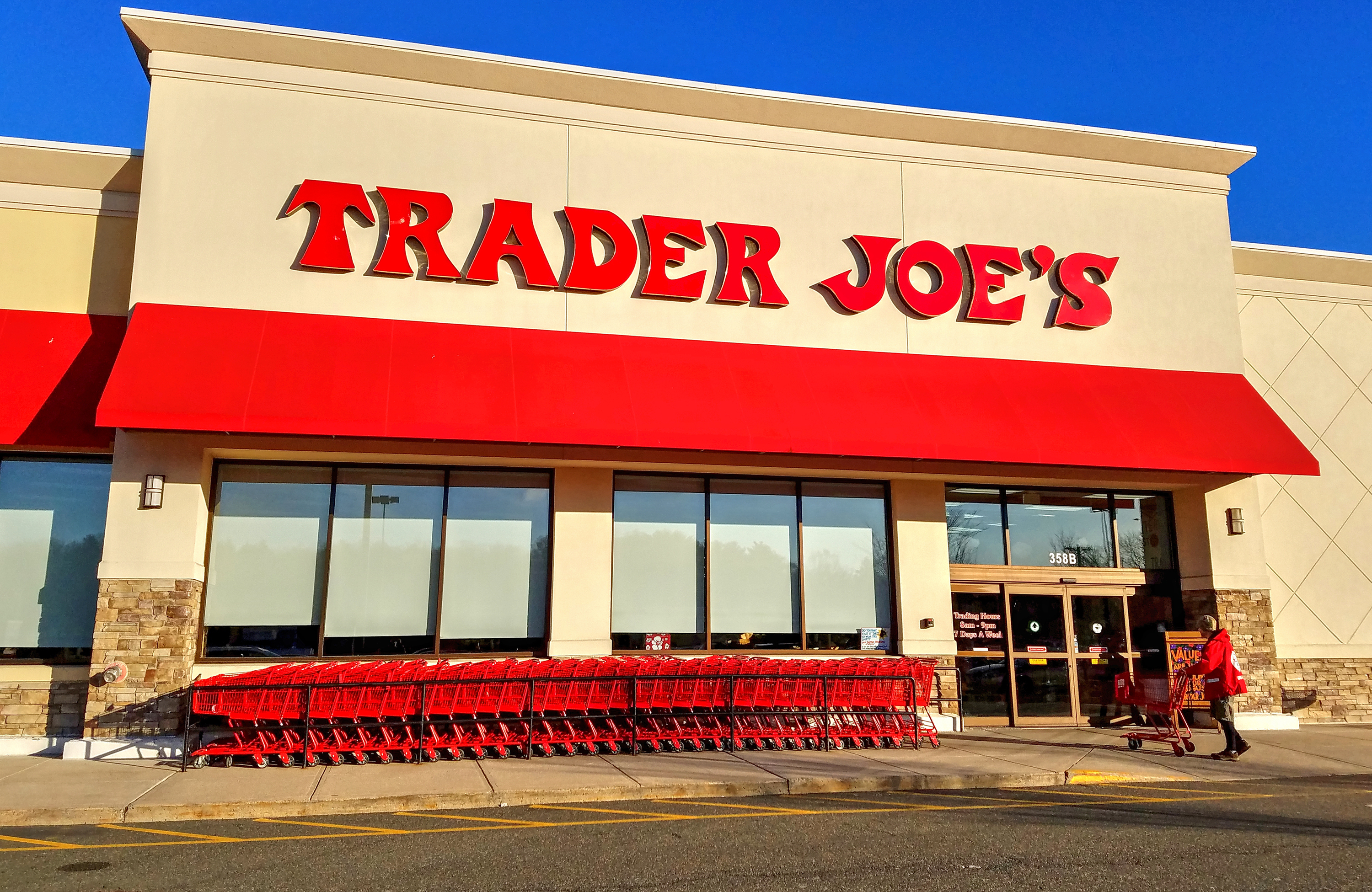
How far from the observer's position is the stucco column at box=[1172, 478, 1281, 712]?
16.1m

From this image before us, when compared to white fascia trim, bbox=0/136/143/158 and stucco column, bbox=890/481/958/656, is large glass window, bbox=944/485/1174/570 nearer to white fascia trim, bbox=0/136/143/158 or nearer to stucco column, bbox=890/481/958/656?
stucco column, bbox=890/481/958/656

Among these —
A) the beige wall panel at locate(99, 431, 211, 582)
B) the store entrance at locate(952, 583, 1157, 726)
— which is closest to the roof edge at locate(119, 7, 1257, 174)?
the beige wall panel at locate(99, 431, 211, 582)

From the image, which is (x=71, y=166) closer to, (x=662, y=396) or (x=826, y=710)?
(x=662, y=396)

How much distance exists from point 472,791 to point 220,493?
21.3 ft

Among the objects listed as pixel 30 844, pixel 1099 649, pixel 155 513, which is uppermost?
pixel 155 513

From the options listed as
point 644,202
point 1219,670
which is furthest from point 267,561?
point 1219,670

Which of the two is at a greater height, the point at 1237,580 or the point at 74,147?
the point at 74,147

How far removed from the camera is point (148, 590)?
12.6 meters

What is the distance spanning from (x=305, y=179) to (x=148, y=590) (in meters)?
5.82

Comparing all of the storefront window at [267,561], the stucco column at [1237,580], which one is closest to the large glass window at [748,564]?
the storefront window at [267,561]

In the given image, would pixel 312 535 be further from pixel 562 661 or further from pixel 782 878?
pixel 782 878

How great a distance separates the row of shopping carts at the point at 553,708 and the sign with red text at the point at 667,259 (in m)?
5.36

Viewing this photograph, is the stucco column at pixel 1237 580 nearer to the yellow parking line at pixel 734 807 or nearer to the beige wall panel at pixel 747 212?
the beige wall panel at pixel 747 212

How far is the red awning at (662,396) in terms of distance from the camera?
40.4ft
